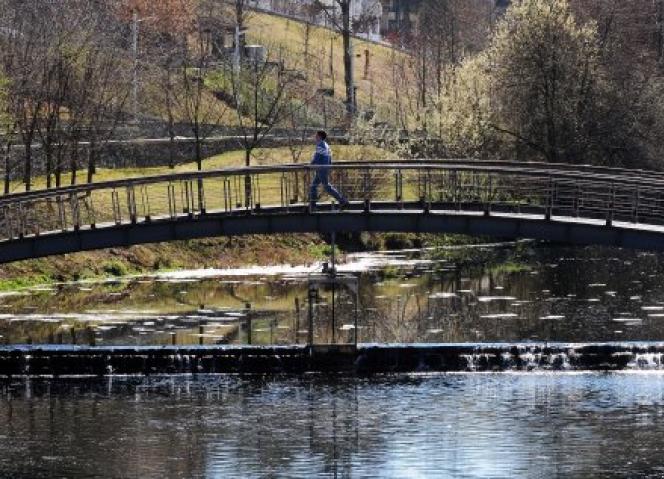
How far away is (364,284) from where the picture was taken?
244 ft

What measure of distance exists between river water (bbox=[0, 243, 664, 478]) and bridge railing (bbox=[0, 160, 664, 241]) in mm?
3323

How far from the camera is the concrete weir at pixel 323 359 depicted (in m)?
56.9

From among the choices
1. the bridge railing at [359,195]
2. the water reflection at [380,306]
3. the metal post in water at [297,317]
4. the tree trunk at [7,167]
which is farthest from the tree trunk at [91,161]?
the metal post in water at [297,317]

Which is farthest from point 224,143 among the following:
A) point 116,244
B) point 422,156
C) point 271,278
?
point 116,244

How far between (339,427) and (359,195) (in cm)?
4042

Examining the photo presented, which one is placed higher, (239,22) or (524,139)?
(239,22)

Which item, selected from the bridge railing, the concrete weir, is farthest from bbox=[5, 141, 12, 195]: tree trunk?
the concrete weir

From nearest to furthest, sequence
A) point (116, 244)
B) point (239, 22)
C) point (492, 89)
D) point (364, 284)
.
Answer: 1. point (116, 244)
2. point (364, 284)
3. point (492, 89)
4. point (239, 22)

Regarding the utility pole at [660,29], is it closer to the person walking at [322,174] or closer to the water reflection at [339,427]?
the person walking at [322,174]

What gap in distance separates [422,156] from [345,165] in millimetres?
42429

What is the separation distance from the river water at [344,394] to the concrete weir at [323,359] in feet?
2.07

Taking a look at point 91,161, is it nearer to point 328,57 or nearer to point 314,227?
point 314,227

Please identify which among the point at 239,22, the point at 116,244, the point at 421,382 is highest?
the point at 239,22

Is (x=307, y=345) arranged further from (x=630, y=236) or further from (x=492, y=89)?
(x=492, y=89)
